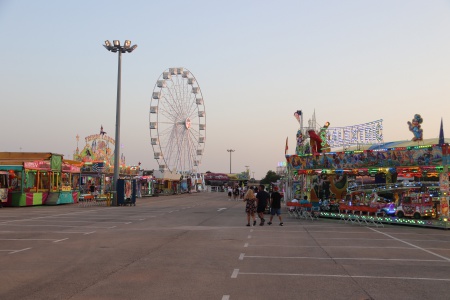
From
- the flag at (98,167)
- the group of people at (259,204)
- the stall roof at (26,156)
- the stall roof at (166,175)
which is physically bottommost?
the group of people at (259,204)

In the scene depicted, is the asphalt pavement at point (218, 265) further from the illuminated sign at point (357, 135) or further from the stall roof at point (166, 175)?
the stall roof at point (166, 175)

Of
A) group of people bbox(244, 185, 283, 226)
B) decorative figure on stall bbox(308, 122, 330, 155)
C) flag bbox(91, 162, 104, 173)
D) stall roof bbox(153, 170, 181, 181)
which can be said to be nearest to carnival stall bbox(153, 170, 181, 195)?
stall roof bbox(153, 170, 181, 181)

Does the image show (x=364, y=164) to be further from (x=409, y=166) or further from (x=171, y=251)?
(x=171, y=251)

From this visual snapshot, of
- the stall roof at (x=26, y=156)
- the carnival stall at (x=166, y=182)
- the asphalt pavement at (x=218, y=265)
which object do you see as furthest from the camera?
the carnival stall at (x=166, y=182)

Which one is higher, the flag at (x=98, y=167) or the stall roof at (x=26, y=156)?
the stall roof at (x=26, y=156)

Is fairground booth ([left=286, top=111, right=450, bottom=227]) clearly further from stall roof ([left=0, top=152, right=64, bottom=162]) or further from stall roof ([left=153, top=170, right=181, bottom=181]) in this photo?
stall roof ([left=153, top=170, right=181, bottom=181])

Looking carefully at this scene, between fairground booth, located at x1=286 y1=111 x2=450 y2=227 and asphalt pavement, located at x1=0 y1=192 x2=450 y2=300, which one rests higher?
fairground booth, located at x1=286 y1=111 x2=450 y2=227

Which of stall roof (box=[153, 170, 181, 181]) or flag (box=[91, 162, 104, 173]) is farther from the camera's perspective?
stall roof (box=[153, 170, 181, 181])

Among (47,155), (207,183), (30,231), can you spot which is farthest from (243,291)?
(207,183)

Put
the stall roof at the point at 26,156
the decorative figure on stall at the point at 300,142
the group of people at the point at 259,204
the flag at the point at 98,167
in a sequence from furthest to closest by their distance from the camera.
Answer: the flag at the point at 98,167 < the stall roof at the point at 26,156 < the decorative figure on stall at the point at 300,142 < the group of people at the point at 259,204

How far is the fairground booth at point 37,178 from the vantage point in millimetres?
34906

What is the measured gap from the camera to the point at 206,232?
17.1m

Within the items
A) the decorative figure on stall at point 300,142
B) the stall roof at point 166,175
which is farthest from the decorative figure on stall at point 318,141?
the stall roof at point 166,175

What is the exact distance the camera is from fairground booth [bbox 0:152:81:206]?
3491 centimetres
